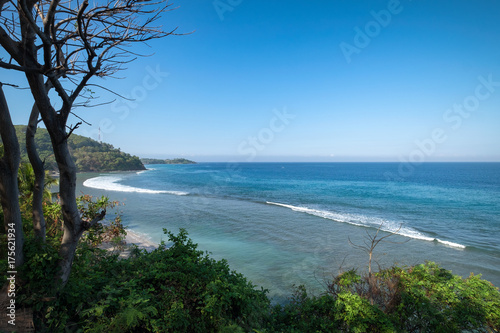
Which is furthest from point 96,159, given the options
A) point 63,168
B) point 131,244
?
point 63,168

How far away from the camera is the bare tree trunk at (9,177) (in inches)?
137

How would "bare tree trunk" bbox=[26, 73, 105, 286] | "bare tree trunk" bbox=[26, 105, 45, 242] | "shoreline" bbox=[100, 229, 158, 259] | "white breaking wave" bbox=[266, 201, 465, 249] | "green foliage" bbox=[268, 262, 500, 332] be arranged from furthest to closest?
"white breaking wave" bbox=[266, 201, 465, 249]
"shoreline" bbox=[100, 229, 158, 259]
"green foliage" bbox=[268, 262, 500, 332]
"bare tree trunk" bbox=[26, 105, 45, 242]
"bare tree trunk" bbox=[26, 73, 105, 286]

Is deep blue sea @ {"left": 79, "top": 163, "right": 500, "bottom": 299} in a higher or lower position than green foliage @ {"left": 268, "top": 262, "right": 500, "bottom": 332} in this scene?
lower

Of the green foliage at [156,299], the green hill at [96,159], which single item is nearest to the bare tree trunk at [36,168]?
the green foliage at [156,299]

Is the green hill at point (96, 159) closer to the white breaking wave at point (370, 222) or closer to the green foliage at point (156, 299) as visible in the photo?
the white breaking wave at point (370, 222)

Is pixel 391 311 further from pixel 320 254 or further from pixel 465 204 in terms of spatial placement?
pixel 465 204

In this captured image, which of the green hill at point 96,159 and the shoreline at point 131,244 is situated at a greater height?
the green hill at point 96,159

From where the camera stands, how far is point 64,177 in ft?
12.0

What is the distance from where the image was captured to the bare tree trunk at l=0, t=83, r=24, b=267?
3.49m

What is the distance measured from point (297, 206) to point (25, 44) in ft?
79.3

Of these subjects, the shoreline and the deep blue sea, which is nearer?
the shoreline

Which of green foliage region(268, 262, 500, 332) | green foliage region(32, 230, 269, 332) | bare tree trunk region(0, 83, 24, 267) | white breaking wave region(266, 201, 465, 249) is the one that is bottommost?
white breaking wave region(266, 201, 465, 249)

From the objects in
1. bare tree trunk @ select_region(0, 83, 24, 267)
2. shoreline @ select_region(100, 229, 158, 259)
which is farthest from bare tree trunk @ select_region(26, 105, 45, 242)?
shoreline @ select_region(100, 229, 158, 259)

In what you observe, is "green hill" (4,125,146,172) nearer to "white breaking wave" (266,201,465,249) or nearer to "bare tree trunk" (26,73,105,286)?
"white breaking wave" (266,201,465,249)
